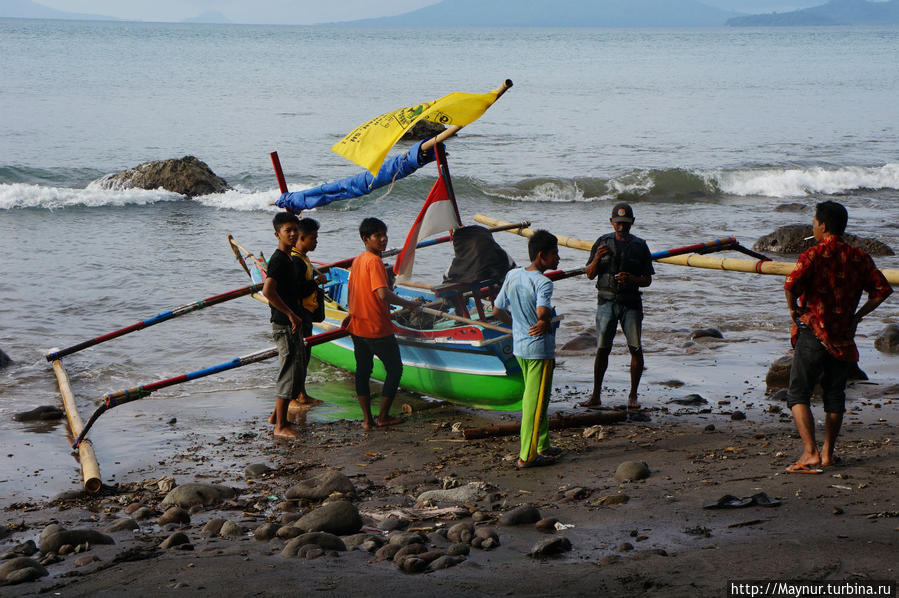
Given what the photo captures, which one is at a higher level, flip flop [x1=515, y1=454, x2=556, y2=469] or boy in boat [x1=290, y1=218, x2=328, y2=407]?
boy in boat [x1=290, y1=218, x2=328, y2=407]

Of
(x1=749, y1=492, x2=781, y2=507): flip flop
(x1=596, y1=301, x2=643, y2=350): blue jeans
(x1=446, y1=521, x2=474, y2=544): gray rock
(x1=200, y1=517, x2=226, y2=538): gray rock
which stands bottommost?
(x1=200, y1=517, x2=226, y2=538): gray rock

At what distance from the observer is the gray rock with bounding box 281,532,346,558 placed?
5000 mm

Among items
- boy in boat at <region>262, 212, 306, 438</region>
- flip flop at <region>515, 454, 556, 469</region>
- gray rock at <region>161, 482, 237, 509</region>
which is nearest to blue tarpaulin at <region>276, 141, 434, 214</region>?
boy in boat at <region>262, 212, 306, 438</region>

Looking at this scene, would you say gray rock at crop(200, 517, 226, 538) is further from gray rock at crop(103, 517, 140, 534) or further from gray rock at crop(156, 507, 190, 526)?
gray rock at crop(103, 517, 140, 534)

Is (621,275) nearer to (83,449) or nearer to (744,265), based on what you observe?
(744,265)

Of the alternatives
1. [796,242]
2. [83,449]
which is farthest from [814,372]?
[796,242]

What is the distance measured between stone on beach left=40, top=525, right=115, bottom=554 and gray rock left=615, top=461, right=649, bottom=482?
11.0ft

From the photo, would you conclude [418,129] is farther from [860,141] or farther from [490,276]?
[490,276]

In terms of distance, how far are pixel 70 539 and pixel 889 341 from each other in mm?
8694

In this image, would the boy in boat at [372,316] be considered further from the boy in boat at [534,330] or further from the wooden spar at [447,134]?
the boy in boat at [534,330]

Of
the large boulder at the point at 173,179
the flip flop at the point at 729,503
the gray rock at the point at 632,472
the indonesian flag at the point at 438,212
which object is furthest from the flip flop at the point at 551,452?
the large boulder at the point at 173,179

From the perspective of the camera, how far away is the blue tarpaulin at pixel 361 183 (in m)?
9.23

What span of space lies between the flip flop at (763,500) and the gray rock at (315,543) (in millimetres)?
2467

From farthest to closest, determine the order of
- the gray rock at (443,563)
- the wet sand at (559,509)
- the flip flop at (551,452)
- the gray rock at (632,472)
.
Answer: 1. the flip flop at (551,452)
2. the gray rock at (632,472)
3. the gray rock at (443,563)
4. the wet sand at (559,509)
